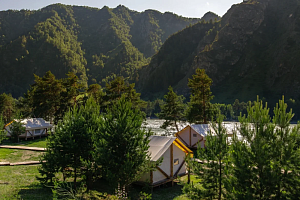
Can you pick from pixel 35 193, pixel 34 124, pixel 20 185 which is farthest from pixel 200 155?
pixel 34 124

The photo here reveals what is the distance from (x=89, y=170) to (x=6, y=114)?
77.8 m

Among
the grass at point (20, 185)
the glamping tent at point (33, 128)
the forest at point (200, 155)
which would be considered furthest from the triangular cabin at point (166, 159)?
the glamping tent at point (33, 128)

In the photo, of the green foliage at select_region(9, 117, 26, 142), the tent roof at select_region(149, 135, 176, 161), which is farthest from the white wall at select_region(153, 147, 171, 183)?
the green foliage at select_region(9, 117, 26, 142)

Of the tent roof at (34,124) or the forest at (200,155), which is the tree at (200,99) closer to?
the forest at (200,155)

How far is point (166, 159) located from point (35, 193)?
34.9ft

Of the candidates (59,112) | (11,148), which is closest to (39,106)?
(59,112)

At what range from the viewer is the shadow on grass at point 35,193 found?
1647 centimetres

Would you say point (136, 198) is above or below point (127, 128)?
below

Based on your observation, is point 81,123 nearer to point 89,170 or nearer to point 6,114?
point 89,170

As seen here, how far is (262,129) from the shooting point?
448 inches

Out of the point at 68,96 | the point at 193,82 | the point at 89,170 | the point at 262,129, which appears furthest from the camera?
the point at 68,96

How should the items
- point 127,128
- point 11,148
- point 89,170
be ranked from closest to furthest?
point 127,128
point 89,170
point 11,148

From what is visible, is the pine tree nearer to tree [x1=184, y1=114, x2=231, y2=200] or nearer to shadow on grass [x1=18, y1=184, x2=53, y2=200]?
shadow on grass [x1=18, y1=184, x2=53, y2=200]

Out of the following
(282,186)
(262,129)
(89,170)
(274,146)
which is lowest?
(89,170)
